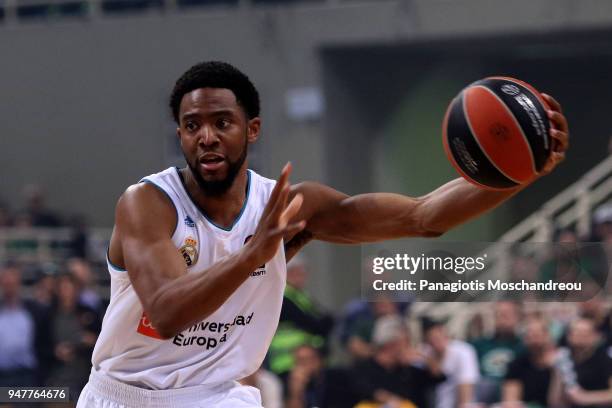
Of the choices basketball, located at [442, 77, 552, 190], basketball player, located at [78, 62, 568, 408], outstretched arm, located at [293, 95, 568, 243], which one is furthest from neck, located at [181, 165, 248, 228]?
basketball, located at [442, 77, 552, 190]

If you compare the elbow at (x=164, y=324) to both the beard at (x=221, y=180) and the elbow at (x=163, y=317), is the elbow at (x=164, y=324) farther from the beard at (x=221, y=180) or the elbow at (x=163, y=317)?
the beard at (x=221, y=180)

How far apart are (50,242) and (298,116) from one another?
2930 millimetres

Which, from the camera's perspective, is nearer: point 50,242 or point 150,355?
point 150,355

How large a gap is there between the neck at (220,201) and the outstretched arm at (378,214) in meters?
0.27

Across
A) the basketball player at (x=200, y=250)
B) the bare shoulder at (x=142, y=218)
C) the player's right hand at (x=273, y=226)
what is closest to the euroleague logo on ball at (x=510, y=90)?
the basketball player at (x=200, y=250)

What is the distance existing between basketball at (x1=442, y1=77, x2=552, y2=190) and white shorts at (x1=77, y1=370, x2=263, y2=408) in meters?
1.01

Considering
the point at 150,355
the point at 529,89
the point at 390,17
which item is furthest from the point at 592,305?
the point at 390,17

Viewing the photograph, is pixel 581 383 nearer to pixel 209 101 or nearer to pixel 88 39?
pixel 209 101

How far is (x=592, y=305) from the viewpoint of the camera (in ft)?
23.2

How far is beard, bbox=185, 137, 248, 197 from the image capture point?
335cm

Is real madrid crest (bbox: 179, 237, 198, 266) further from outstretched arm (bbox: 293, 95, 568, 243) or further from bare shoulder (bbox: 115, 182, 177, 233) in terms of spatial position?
outstretched arm (bbox: 293, 95, 568, 243)

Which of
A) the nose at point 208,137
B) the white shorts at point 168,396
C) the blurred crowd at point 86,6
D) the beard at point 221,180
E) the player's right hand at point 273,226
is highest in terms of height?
the blurred crowd at point 86,6

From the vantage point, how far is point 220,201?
3.47m

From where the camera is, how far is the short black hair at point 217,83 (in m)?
3.36
